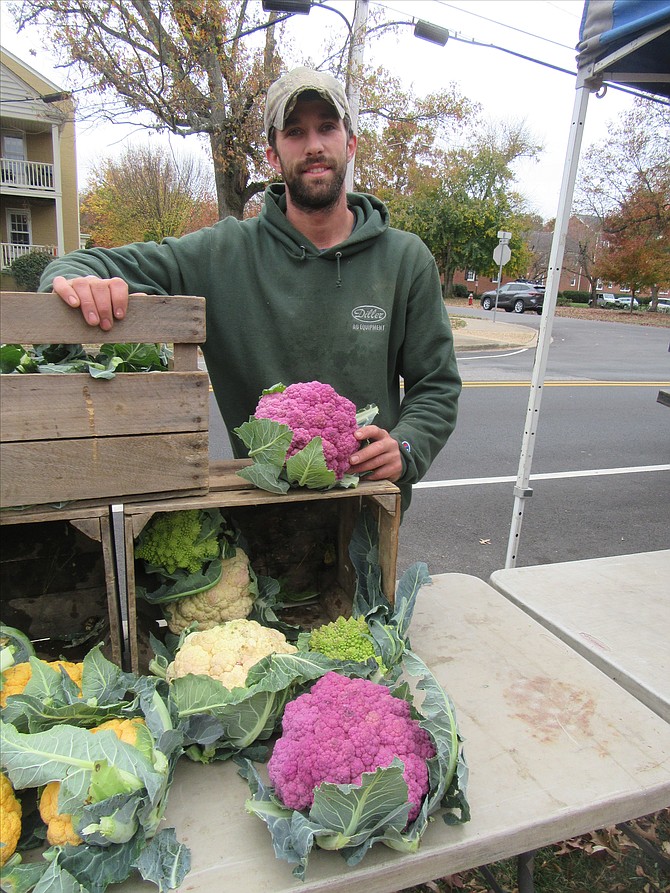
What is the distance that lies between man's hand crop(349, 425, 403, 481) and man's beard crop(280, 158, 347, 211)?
0.83 m

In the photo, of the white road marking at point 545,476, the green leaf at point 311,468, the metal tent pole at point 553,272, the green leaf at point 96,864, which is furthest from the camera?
the white road marking at point 545,476

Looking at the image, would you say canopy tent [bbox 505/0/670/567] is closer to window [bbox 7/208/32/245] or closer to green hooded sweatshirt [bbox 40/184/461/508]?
green hooded sweatshirt [bbox 40/184/461/508]

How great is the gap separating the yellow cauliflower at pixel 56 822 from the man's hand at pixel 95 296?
2.87 feet

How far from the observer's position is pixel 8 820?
1.05m

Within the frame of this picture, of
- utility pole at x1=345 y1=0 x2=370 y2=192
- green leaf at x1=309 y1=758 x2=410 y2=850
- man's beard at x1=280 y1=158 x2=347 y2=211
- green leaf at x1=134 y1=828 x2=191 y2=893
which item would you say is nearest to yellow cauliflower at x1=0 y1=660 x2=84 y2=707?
green leaf at x1=134 y1=828 x2=191 y2=893

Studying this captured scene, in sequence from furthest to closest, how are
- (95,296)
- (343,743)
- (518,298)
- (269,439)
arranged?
(518,298) → (269,439) → (95,296) → (343,743)

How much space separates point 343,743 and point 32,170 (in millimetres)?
27686

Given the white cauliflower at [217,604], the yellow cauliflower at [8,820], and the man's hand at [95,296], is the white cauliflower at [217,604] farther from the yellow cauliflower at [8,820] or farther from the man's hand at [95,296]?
the man's hand at [95,296]

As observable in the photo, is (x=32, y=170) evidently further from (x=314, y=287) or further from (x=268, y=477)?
(x=268, y=477)

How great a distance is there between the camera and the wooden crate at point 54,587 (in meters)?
1.72

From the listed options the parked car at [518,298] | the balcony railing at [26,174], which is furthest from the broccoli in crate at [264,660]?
the parked car at [518,298]

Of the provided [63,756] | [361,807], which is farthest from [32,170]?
[361,807]

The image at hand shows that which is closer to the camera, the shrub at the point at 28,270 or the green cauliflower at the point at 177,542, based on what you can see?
the green cauliflower at the point at 177,542

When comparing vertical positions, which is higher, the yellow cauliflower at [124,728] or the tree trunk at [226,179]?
the tree trunk at [226,179]
